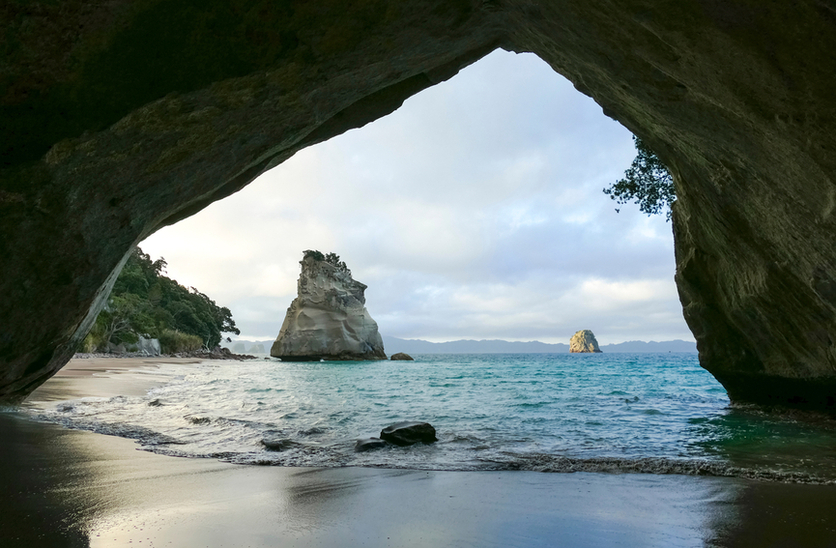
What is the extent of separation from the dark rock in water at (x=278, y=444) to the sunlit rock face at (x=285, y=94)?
3.14m

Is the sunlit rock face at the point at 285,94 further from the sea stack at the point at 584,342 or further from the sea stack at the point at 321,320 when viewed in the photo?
the sea stack at the point at 584,342

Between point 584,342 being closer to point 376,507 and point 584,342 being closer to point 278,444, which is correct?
point 278,444

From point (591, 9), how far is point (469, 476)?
481 cm

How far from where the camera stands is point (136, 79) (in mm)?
3885

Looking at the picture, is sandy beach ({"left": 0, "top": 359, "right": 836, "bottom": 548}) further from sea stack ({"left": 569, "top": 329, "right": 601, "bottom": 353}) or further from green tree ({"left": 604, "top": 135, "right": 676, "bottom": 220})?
sea stack ({"left": 569, "top": 329, "right": 601, "bottom": 353})

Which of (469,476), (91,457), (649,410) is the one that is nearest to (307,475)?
(469,476)

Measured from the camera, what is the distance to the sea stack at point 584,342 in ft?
557

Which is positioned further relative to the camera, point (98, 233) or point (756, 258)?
point (756, 258)

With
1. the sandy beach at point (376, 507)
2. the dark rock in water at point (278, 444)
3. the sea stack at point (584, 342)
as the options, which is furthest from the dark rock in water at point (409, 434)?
the sea stack at point (584, 342)

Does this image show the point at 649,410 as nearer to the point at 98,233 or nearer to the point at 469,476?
the point at 469,476

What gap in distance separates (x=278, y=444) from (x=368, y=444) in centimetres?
136

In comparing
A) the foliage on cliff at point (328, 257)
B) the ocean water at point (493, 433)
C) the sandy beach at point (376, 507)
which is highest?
the foliage on cliff at point (328, 257)

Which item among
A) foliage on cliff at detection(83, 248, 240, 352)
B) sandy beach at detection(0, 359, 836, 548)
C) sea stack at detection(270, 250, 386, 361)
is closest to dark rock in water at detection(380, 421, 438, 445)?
sandy beach at detection(0, 359, 836, 548)

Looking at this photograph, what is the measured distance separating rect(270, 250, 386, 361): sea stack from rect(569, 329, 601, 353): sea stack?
421 feet
